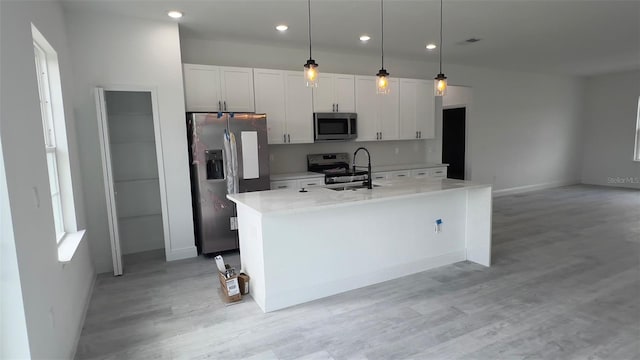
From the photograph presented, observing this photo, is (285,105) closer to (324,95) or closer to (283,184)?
(324,95)

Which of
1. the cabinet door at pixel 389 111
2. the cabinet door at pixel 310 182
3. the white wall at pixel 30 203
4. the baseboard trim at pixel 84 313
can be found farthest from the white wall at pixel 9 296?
the cabinet door at pixel 389 111

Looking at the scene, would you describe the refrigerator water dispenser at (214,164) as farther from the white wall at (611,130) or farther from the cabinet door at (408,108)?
the white wall at (611,130)

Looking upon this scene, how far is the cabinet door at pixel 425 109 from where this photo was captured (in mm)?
6066

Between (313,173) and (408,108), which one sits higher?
(408,108)

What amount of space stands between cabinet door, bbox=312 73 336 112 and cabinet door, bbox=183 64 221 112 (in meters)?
1.40

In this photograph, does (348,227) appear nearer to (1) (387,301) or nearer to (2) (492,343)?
(1) (387,301)

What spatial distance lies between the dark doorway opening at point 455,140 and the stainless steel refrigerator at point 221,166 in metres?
4.75

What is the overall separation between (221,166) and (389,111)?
9.72 ft

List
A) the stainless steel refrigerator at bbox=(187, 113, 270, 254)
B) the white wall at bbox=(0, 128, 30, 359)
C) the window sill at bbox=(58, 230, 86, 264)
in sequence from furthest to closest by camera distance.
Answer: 1. the stainless steel refrigerator at bbox=(187, 113, 270, 254)
2. the window sill at bbox=(58, 230, 86, 264)
3. the white wall at bbox=(0, 128, 30, 359)

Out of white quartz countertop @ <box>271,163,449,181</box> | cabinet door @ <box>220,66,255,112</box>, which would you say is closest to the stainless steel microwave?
white quartz countertop @ <box>271,163,449,181</box>

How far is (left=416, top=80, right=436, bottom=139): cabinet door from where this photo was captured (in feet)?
19.9

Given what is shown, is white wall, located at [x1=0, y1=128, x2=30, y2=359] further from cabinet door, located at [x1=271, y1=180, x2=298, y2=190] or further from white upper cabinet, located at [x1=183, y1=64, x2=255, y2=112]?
cabinet door, located at [x1=271, y1=180, x2=298, y2=190]

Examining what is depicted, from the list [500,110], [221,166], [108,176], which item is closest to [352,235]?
[221,166]

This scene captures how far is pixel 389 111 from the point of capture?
5781mm
